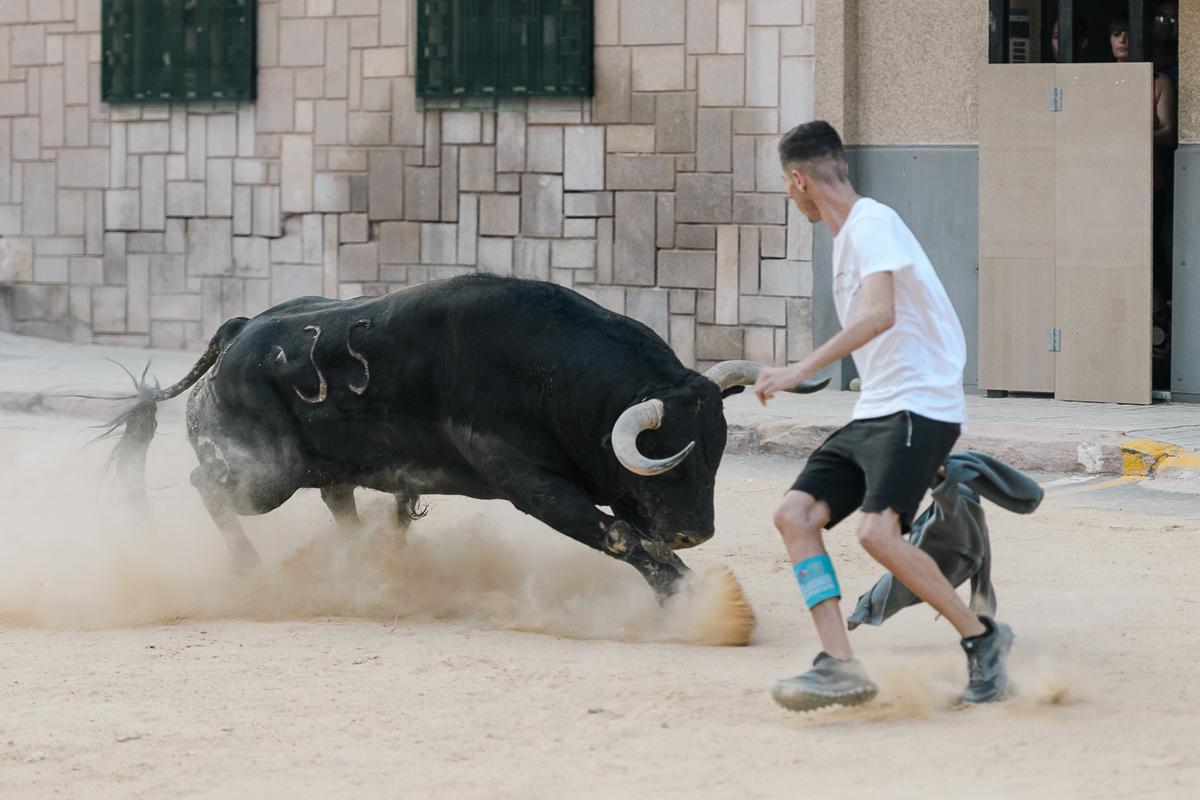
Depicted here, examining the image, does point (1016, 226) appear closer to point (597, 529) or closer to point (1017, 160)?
point (1017, 160)

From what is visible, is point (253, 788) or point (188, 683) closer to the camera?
→ point (253, 788)

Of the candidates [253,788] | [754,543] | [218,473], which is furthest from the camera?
[754,543]

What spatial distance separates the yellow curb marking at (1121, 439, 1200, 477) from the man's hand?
4.72 metres

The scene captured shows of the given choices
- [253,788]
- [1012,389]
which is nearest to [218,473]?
[253,788]

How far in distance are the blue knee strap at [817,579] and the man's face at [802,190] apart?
90 cm

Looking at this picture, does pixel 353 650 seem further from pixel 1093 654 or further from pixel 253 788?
pixel 1093 654

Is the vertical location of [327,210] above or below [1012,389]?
above

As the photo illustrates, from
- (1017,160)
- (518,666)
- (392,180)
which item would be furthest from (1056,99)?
(518,666)

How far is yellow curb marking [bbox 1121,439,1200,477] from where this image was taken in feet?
29.3

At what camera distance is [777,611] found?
6406 millimetres

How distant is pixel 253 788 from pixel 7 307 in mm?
11170

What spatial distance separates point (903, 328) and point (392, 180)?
8845 millimetres

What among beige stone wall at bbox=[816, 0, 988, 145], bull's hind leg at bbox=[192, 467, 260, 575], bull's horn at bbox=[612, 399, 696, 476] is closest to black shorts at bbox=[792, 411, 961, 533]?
bull's horn at bbox=[612, 399, 696, 476]

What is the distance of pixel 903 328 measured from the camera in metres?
4.79
